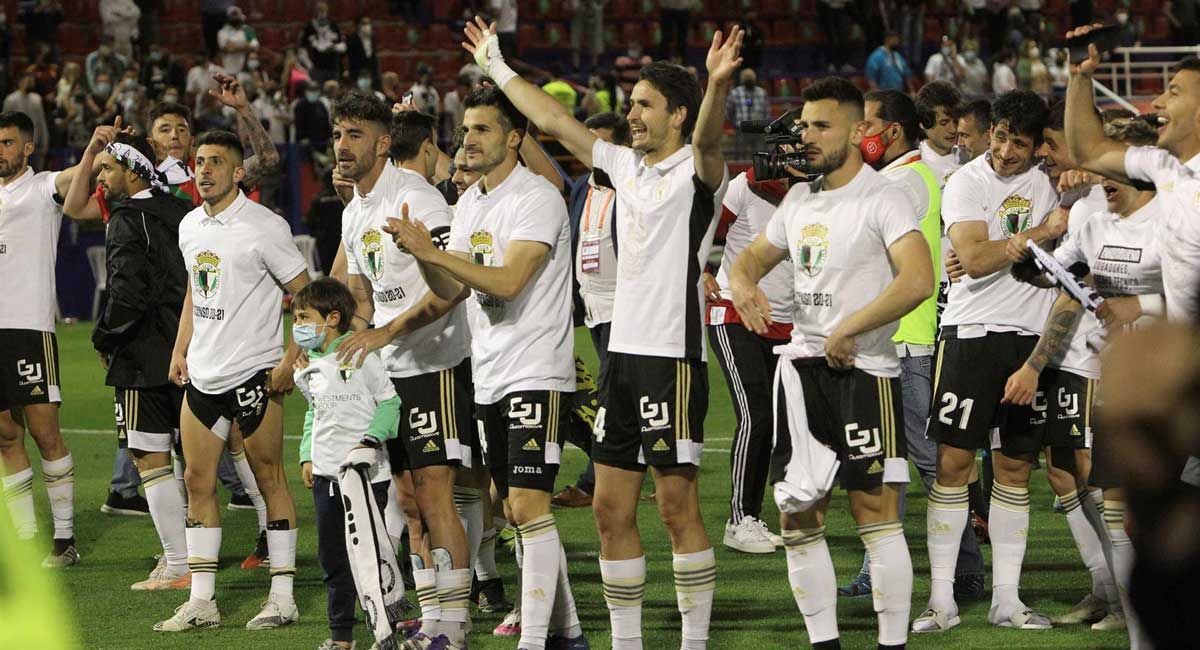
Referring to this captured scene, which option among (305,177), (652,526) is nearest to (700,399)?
(652,526)

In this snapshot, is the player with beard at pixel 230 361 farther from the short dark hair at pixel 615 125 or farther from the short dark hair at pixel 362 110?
the short dark hair at pixel 615 125

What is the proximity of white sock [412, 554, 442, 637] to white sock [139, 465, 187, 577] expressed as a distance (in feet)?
5.94

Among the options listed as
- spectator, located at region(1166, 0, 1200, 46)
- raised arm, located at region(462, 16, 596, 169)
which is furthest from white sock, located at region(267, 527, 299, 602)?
spectator, located at region(1166, 0, 1200, 46)

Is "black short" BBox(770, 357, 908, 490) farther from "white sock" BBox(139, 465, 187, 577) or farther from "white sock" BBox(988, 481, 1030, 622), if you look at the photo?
"white sock" BBox(139, 465, 187, 577)

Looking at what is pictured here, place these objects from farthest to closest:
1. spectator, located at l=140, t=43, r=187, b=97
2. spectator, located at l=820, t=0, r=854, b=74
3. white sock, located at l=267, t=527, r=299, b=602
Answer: spectator, located at l=820, t=0, r=854, b=74
spectator, located at l=140, t=43, r=187, b=97
white sock, located at l=267, t=527, r=299, b=602

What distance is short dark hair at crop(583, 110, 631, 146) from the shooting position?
9.12m

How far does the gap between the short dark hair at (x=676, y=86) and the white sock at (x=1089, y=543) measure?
8.02 ft

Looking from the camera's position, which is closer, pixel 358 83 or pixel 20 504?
pixel 20 504

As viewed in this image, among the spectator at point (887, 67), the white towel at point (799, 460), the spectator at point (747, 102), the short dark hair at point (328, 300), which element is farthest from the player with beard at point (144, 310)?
the spectator at point (887, 67)

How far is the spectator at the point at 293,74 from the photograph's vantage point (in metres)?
24.2

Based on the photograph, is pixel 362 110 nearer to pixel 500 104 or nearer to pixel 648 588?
pixel 500 104

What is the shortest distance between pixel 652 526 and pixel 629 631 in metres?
3.26

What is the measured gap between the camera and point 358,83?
24.8 metres

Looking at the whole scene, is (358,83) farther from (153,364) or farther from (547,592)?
(547,592)
